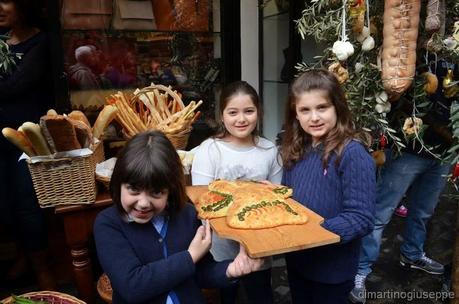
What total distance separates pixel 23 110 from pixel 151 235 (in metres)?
1.52

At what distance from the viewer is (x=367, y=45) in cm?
165

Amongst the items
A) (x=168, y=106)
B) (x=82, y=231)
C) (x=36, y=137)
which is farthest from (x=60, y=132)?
(x=168, y=106)

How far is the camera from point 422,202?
2.63 m

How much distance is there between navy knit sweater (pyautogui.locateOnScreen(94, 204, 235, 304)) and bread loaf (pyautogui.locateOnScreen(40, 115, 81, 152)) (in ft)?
1.86

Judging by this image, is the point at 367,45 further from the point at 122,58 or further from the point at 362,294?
the point at 122,58

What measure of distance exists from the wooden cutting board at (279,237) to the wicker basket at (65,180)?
2.61ft

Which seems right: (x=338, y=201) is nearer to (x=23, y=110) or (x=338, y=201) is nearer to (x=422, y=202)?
(x=422, y=202)

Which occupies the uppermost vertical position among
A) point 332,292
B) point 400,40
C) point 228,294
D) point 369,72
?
point 400,40

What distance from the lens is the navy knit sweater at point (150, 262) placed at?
3.89 feet

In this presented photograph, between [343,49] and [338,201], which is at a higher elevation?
[343,49]

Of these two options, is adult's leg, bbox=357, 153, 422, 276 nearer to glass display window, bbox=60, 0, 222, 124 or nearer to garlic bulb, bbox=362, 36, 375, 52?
garlic bulb, bbox=362, 36, 375, 52

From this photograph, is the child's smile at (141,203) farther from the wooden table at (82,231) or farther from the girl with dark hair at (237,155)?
the wooden table at (82,231)

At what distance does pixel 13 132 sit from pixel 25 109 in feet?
2.55

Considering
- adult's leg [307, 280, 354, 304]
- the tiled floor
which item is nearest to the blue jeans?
the tiled floor
